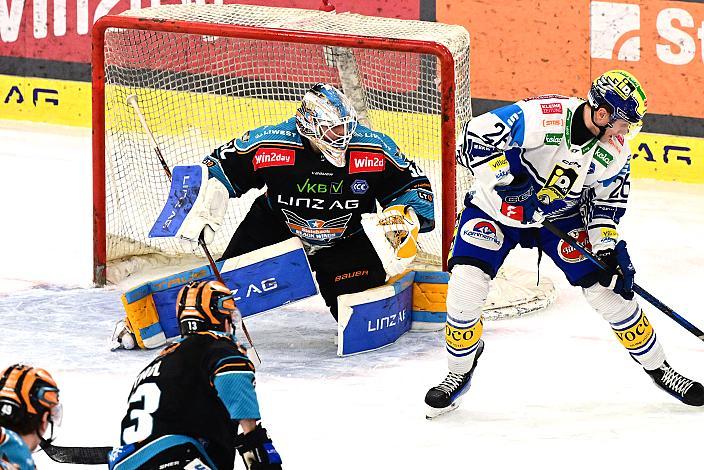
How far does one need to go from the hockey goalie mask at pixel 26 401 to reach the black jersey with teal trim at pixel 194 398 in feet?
1.14

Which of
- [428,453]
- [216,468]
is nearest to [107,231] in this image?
[428,453]

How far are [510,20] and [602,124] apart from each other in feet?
12.2

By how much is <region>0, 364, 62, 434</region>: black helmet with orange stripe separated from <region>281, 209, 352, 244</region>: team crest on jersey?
2510 millimetres

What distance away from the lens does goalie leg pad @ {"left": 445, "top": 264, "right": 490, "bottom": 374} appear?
4.70m

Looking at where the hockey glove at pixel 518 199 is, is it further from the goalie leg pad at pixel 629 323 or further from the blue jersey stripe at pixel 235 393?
the blue jersey stripe at pixel 235 393

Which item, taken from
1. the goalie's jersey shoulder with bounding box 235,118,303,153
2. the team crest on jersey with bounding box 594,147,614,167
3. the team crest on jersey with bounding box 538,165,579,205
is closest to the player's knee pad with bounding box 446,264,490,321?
the team crest on jersey with bounding box 538,165,579,205

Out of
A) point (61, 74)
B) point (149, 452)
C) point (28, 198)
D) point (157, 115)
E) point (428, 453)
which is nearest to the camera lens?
point (149, 452)

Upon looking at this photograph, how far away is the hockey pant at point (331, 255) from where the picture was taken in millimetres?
5582

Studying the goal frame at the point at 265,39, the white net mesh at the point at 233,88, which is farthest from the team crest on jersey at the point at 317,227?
the white net mesh at the point at 233,88

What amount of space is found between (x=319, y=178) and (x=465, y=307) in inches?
40.1

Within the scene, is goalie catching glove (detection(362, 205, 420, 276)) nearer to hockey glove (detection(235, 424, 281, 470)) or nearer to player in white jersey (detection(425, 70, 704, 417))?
player in white jersey (detection(425, 70, 704, 417))

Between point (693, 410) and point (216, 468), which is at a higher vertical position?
point (216, 468)

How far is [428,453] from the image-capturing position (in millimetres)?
4500

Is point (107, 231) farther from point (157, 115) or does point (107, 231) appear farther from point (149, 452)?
point (149, 452)
